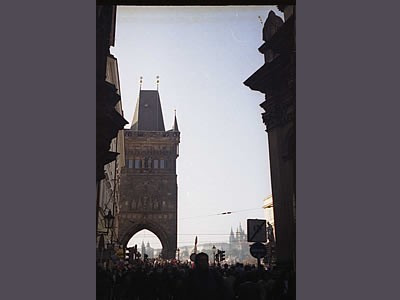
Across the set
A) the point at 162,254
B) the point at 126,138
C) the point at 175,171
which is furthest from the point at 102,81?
the point at 162,254

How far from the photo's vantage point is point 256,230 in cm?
816

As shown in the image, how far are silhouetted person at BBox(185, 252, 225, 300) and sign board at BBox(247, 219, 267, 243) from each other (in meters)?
0.57

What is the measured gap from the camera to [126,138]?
8.39m

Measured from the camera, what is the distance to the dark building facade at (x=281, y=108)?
8164 mm

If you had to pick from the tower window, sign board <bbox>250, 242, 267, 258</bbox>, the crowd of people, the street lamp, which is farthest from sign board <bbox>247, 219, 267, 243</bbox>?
the street lamp

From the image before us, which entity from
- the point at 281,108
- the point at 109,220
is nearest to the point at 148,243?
the point at 109,220

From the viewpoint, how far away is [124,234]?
8242mm

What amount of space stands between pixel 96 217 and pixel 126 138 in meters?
1.03

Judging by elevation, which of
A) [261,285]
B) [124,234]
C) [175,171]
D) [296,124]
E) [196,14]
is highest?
[196,14]

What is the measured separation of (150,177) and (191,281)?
129cm

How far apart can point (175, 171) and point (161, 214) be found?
0.52 meters

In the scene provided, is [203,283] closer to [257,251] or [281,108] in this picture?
[257,251]

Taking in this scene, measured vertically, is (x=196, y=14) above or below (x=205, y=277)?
above

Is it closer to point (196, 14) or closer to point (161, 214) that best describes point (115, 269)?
point (161, 214)
